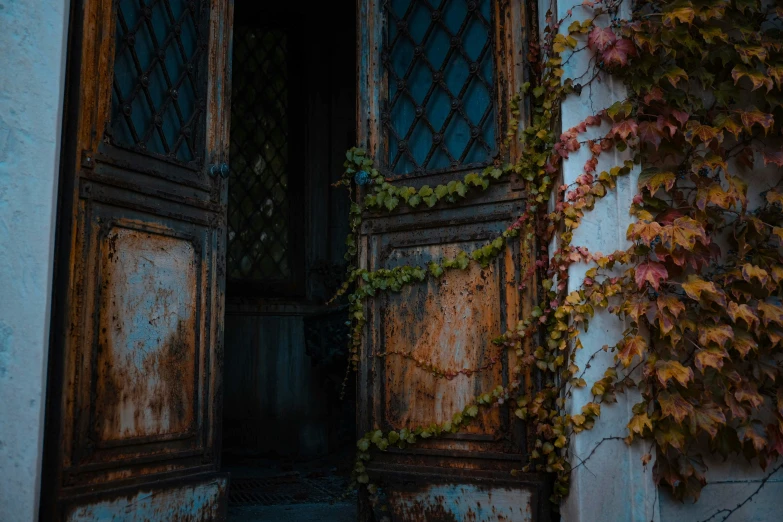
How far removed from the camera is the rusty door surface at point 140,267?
3.22m

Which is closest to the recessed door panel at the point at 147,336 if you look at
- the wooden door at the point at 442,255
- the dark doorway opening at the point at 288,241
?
the wooden door at the point at 442,255

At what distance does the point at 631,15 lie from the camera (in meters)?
3.48

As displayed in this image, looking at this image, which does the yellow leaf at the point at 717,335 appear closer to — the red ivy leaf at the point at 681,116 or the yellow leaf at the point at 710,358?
the yellow leaf at the point at 710,358

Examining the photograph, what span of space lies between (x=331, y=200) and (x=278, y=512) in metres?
3.21

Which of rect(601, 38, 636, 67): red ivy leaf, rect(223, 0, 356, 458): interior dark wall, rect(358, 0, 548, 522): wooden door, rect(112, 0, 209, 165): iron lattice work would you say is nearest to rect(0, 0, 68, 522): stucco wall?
rect(112, 0, 209, 165): iron lattice work

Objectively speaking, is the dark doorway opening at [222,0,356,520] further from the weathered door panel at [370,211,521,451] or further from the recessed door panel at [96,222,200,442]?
the recessed door panel at [96,222,200,442]

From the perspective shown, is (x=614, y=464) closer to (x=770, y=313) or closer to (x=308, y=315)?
(x=770, y=313)

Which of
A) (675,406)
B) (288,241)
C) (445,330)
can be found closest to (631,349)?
(675,406)

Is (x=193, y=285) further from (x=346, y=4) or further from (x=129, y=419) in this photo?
(x=346, y=4)

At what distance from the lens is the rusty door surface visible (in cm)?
322

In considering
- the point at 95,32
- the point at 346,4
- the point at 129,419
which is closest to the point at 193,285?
the point at 129,419

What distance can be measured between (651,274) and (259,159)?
448cm

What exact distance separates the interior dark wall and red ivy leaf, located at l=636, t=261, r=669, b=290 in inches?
122

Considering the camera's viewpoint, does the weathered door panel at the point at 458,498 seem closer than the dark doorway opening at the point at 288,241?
Yes
